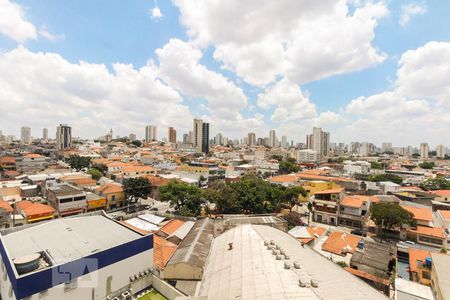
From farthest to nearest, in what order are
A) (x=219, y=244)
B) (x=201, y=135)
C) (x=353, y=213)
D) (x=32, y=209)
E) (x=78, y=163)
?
(x=201, y=135) → (x=78, y=163) → (x=353, y=213) → (x=32, y=209) → (x=219, y=244)

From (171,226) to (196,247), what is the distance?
28.3ft

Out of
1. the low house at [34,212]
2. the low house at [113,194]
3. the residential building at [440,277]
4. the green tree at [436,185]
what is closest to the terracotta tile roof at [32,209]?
the low house at [34,212]

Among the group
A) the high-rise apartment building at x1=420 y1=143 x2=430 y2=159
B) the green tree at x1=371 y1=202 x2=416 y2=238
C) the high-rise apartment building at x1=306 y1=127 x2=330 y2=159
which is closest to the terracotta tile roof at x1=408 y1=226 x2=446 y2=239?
the green tree at x1=371 y1=202 x2=416 y2=238

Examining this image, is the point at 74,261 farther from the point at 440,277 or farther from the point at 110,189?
the point at 110,189

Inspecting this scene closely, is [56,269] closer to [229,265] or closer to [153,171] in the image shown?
[229,265]

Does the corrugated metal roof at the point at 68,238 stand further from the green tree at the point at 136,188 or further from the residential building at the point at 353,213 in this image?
the residential building at the point at 353,213

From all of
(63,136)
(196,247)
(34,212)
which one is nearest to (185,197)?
(196,247)

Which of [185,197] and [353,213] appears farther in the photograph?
[185,197]

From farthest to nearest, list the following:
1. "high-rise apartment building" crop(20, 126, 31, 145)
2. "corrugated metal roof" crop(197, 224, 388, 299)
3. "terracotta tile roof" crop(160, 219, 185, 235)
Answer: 1. "high-rise apartment building" crop(20, 126, 31, 145)
2. "terracotta tile roof" crop(160, 219, 185, 235)
3. "corrugated metal roof" crop(197, 224, 388, 299)

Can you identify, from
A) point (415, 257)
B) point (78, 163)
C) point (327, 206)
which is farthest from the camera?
point (78, 163)

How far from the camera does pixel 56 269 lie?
11859 mm

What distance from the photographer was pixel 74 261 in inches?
493

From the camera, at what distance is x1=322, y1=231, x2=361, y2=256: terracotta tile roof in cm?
2486

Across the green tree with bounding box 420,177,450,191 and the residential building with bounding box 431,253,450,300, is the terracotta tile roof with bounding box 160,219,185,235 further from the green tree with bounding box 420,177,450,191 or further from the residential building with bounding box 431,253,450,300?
the green tree with bounding box 420,177,450,191
